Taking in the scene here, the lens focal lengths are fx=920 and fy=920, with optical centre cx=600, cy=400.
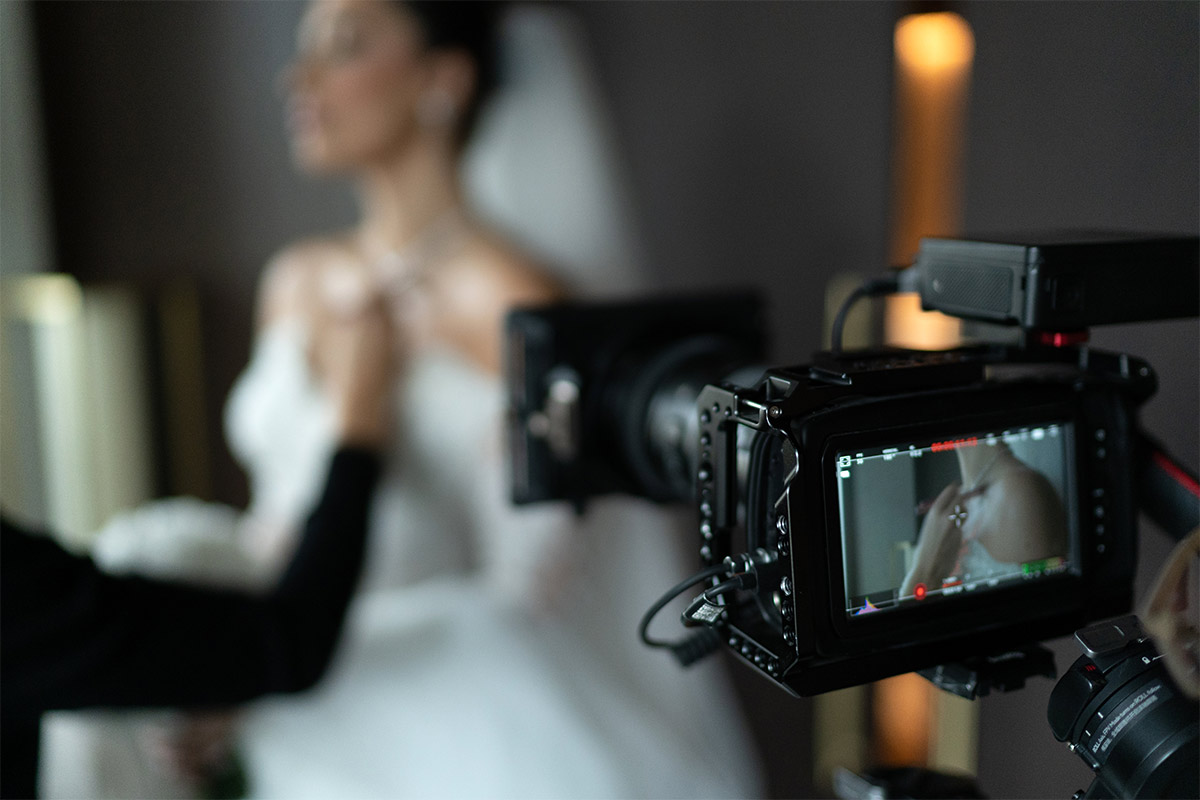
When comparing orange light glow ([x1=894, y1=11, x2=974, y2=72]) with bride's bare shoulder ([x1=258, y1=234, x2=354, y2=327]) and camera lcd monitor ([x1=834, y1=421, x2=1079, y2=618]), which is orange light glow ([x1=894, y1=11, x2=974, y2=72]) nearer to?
camera lcd monitor ([x1=834, y1=421, x2=1079, y2=618])

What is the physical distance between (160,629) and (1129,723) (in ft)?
2.98

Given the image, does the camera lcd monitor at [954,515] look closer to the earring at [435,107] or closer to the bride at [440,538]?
the bride at [440,538]

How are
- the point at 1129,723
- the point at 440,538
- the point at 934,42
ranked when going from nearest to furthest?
the point at 1129,723 < the point at 934,42 < the point at 440,538

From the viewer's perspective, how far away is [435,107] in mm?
1581

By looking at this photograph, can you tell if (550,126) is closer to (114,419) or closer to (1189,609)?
(114,419)

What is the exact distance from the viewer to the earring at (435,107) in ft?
5.16

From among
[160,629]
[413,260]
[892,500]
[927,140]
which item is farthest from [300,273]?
[892,500]

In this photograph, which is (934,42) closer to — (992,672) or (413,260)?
(413,260)

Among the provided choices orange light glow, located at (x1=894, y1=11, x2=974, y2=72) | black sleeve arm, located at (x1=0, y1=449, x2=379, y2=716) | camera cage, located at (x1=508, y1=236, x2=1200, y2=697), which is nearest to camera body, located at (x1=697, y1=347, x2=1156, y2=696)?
camera cage, located at (x1=508, y1=236, x2=1200, y2=697)

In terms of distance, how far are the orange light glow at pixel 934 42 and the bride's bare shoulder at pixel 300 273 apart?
1.02 m

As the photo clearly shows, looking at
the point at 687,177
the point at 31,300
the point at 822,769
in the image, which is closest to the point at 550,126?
the point at 687,177

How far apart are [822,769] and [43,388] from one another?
169 cm

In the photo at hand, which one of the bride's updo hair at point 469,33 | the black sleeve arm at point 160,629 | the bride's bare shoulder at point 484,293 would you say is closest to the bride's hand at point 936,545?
the black sleeve arm at point 160,629

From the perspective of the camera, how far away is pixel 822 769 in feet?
5.71
